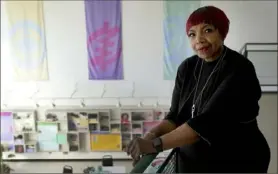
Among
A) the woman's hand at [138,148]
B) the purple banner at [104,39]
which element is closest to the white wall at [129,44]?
the purple banner at [104,39]

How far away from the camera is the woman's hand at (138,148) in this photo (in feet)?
2.64

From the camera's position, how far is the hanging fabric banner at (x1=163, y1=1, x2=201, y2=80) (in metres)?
5.86

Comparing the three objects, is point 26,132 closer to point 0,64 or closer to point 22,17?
point 0,64

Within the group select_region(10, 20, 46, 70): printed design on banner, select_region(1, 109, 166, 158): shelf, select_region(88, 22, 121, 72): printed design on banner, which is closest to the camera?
select_region(88, 22, 121, 72): printed design on banner

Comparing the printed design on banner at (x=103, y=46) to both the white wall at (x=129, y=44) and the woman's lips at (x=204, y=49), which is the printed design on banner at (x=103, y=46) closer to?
the white wall at (x=129, y=44)

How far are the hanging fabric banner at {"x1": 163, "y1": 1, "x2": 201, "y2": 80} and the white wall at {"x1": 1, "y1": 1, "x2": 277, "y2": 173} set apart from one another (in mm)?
166

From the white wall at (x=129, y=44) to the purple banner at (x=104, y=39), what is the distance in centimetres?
14

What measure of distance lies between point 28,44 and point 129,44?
2.27 m

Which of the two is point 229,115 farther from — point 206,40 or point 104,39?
point 104,39

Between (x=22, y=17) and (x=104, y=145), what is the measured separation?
11.1 feet

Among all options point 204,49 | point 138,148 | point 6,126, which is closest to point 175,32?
point 6,126

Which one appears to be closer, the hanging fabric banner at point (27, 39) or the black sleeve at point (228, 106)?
the black sleeve at point (228, 106)

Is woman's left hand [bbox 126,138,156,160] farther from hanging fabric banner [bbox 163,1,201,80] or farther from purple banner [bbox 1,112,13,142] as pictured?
purple banner [bbox 1,112,13,142]

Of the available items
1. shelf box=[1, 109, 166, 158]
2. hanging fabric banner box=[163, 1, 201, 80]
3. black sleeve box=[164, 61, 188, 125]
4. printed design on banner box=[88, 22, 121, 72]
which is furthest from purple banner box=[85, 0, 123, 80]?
black sleeve box=[164, 61, 188, 125]
